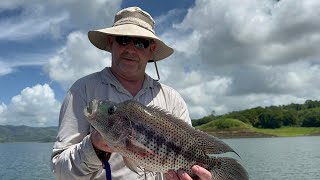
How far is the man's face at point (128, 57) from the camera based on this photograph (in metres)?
6.20

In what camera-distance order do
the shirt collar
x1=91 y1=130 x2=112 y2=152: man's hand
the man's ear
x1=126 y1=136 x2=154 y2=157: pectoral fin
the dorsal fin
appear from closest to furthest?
1. x1=126 y1=136 x2=154 y2=157: pectoral fin
2. x1=91 y1=130 x2=112 y2=152: man's hand
3. the dorsal fin
4. the shirt collar
5. the man's ear

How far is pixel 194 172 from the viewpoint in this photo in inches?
197

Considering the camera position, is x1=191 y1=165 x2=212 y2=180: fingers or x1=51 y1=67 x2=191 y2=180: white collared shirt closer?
x1=191 y1=165 x2=212 y2=180: fingers

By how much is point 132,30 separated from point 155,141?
78.5 inches

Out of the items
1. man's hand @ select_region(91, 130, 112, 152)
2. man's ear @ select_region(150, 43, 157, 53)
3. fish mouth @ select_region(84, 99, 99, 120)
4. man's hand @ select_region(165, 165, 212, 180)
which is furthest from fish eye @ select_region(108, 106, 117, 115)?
man's ear @ select_region(150, 43, 157, 53)

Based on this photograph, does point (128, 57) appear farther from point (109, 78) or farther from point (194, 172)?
point (194, 172)

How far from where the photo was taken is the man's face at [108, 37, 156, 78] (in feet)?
20.3

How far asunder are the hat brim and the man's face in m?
0.14

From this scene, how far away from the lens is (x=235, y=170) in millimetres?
5031

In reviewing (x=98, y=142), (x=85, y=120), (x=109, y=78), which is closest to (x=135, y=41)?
(x=109, y=78)

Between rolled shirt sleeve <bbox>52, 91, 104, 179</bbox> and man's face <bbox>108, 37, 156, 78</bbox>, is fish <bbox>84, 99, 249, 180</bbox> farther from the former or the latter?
man's face <bbox>108, 37, 156, 78</bbox>

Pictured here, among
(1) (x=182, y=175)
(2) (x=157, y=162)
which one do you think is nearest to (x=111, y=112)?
(2) (x=157, y=162)

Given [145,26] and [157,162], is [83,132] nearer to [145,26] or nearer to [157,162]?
[157,162]

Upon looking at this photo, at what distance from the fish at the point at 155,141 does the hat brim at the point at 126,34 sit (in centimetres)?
145
